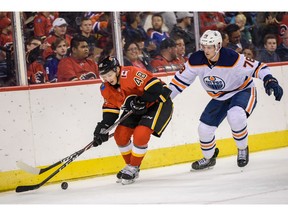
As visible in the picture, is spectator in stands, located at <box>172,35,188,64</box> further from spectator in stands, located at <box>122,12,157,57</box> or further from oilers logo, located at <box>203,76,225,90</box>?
oilers logo, located at <box>203,76,225,90</box>

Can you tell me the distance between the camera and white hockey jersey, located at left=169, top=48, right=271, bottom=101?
483cm

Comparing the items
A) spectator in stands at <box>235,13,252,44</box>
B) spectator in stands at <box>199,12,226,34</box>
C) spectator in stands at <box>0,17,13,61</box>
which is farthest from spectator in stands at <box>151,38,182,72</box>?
spectator in stands at <box>0,17,13,61</box>

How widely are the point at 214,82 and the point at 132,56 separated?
3.26 feet

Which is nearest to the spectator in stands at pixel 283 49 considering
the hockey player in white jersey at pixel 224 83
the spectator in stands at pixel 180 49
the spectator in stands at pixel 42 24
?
the hockey player in white jersey at pixel 224 83

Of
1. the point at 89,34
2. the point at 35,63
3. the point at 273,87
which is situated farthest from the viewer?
the point at 89,34

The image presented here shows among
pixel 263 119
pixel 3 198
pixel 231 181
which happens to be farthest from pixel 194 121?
pixel 3 198

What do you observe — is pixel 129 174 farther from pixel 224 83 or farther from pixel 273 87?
pixel 273 87

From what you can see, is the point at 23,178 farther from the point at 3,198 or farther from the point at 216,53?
the point at 216,53

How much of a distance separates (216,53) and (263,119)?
1.00 m

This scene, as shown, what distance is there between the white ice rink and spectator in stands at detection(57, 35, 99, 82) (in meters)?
0.70

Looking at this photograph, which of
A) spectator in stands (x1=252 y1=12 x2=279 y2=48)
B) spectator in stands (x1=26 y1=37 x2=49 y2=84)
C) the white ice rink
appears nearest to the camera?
the white ice rink

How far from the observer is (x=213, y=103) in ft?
16.5

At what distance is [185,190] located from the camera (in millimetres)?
4371

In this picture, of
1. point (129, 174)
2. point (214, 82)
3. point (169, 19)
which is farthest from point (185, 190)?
point (169, 19)
